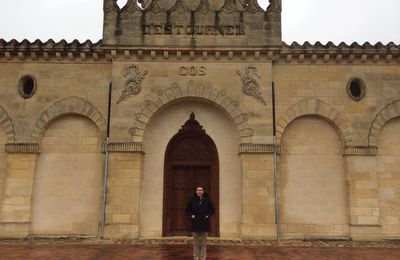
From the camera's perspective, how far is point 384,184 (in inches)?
547

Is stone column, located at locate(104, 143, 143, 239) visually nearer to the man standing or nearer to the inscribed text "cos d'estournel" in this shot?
the inscribed text "cos d'estournel"

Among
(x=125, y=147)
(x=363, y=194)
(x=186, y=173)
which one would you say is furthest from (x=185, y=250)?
(x=363, y=194)

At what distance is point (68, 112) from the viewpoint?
14109 mm

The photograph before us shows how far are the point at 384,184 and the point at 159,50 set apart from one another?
9151 millimetres

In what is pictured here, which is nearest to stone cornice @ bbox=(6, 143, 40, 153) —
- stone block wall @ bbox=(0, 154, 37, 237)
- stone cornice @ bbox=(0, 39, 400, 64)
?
stone block wall @ bbox=(0, 154, 37, 237)

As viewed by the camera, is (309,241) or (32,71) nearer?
(309,241)

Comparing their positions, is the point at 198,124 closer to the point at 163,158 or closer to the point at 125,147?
the point at 163,158

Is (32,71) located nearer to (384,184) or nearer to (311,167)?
(311,167)

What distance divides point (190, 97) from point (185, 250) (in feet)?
17.5

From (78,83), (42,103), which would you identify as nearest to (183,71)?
(78,83)

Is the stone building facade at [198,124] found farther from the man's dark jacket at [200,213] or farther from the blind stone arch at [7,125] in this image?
the man's dark jacket at [200,213]

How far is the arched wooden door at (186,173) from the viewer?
1401cm

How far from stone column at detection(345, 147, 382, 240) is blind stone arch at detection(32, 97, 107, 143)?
345 inches

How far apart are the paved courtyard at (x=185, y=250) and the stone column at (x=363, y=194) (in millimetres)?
613
